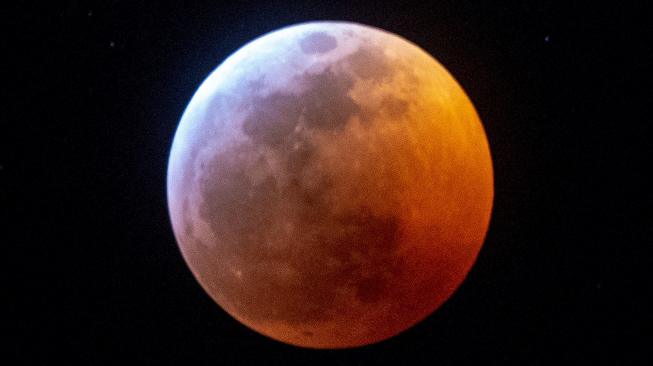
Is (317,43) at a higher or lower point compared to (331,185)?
higher

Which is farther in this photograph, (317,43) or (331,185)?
(317,43)

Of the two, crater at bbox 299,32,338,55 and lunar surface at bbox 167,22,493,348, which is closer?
lunar surface at bbox 167,22,493,348

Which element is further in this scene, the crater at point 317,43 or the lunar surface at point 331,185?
the crater at point 317,43

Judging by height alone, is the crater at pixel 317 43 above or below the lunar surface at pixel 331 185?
above

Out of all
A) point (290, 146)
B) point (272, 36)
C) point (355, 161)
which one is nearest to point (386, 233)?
point (355, 161)

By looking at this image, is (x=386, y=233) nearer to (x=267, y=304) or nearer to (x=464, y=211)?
(x=464, y=211)

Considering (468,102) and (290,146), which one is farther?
(468,102)

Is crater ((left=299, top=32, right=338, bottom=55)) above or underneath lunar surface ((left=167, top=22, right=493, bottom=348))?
above

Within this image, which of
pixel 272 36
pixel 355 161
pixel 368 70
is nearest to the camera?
pixel 355 161
